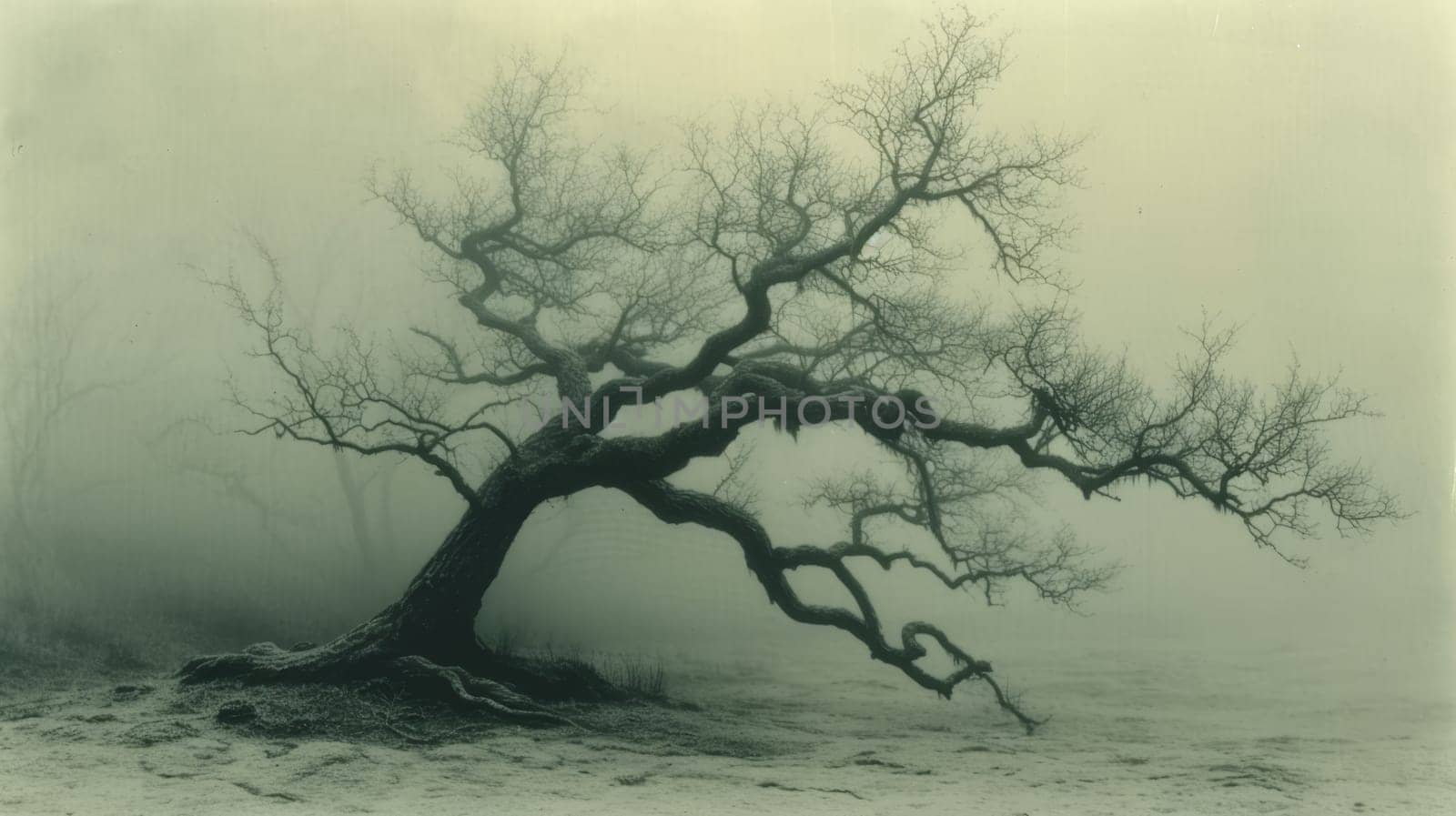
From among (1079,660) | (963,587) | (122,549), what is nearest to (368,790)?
(122,549)

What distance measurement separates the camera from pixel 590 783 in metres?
6.39

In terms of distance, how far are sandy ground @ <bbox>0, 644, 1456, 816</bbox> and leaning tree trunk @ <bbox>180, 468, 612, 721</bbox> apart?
394mm

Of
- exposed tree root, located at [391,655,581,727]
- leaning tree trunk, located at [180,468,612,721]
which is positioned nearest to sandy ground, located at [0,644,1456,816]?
exposed tree root, located at [391,655,581,727]

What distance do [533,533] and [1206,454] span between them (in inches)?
165

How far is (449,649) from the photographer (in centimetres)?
782

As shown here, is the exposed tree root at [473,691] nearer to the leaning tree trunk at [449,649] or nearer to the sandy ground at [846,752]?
the leaning tree trunk at [449,649]

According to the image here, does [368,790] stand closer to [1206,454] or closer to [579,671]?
[579,671]

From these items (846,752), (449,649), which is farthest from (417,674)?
(846,752)

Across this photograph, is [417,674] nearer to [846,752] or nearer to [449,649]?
[449,649]

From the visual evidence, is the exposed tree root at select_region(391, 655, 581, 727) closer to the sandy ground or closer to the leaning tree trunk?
the leaning tree trunk

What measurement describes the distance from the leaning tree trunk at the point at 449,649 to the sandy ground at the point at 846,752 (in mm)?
394

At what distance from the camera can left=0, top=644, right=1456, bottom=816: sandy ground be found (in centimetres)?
621

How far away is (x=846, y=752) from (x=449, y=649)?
2.63 meters

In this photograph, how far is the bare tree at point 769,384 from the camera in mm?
6871
